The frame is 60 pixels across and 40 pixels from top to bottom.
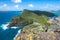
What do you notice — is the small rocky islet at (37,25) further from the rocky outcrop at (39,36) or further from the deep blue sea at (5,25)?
the deep blue sea at (5,25)

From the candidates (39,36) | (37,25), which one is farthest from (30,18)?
(39,36)

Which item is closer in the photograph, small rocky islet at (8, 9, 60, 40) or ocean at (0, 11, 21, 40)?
small rocky islet at (8, 9, 60, 40)

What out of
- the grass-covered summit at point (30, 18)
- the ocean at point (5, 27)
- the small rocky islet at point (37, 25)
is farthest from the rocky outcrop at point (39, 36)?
the grass-covered summit at point (30, 18)

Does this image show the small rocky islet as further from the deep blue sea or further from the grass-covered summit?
the deep blue sea

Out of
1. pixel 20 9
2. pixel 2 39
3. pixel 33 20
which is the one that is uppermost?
pixel 20 9

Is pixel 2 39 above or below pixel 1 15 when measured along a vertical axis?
below

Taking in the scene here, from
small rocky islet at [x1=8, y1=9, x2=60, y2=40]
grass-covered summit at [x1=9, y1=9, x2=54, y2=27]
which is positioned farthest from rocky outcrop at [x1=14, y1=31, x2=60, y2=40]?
grass-covered summit at [x1=9, y1=9, x2=54, y2=27]

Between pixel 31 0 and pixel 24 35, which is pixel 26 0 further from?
pixel 24 35

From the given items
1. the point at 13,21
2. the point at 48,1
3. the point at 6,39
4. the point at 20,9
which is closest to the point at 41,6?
the point at 48,1

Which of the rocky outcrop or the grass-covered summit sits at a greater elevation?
the grass-covered summit
